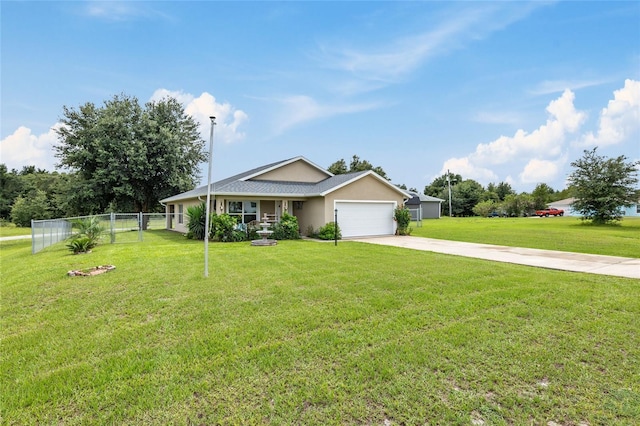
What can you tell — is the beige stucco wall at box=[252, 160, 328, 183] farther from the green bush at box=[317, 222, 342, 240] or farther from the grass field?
the grass field

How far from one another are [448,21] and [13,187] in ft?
187

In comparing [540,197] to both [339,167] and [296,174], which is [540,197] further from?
[296,174]

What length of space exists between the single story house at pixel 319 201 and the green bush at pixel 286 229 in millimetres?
1093

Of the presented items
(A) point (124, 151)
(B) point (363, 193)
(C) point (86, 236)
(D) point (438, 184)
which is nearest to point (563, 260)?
(B) point (363, 193)

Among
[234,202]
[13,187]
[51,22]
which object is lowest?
[234,202]

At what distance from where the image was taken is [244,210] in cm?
1617

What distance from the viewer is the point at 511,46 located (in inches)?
536

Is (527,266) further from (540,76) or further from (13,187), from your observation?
(13,187)

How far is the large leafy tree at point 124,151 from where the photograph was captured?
80.2ft

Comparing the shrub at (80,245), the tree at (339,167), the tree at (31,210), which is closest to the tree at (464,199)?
the tree at (339,167)

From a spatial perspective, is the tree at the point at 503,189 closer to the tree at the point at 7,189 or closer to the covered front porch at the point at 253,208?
the covered front porch at the point at 253,208

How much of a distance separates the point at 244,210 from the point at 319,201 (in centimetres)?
397

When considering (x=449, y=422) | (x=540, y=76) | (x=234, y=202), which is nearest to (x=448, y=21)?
(x=540, y=76)

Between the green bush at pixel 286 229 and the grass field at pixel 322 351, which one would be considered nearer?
the grass field at pixel 322 351
